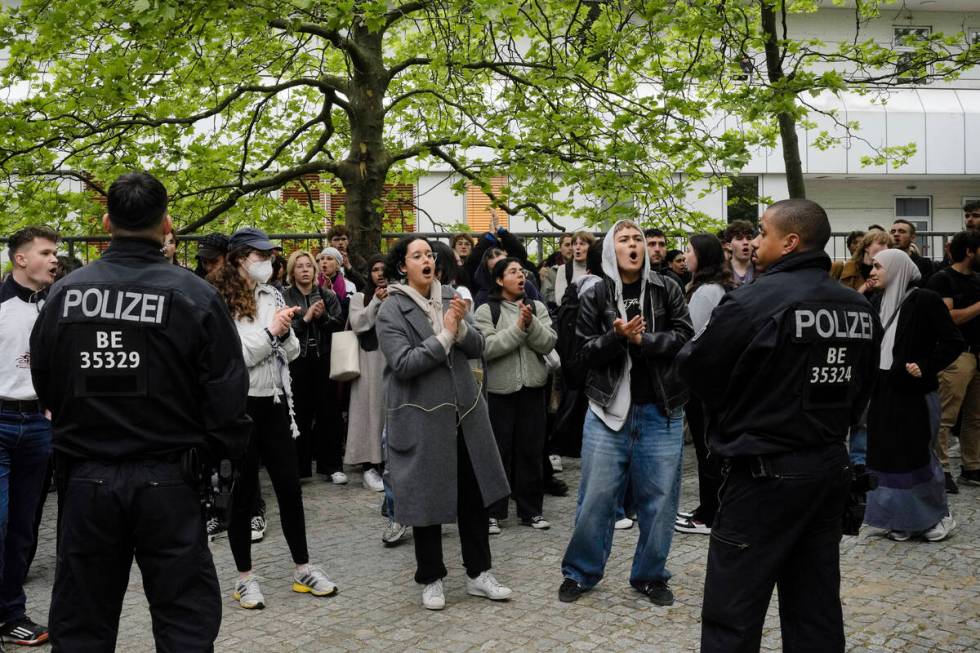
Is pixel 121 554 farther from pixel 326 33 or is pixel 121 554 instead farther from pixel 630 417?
pixel 326 33

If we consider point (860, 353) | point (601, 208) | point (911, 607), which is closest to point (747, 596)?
point (860, 353)

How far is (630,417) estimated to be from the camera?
5801 mm

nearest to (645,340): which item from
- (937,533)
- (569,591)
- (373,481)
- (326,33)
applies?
(569,591)

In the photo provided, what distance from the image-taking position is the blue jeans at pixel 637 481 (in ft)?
18.9

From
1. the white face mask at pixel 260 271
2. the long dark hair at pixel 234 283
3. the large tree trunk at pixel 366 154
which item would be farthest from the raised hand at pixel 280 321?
the large tree trunk at pixel 366 154

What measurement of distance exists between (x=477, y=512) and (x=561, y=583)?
0.74m

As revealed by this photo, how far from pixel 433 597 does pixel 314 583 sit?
2.60 feet

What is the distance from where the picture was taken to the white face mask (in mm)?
5984

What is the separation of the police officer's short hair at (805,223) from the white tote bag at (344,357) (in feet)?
16.8

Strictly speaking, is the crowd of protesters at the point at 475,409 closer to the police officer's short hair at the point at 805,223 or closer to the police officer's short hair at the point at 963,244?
the police officer's short hair at the point at 805,223

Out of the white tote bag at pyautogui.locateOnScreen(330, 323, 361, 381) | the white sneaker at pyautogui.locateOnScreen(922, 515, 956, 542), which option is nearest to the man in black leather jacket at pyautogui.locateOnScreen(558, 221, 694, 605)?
A: the white sneaker at pyautogui.locateOnScreen(922, 515, 956, 542)

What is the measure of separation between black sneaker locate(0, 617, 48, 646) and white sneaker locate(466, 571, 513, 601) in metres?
2.38

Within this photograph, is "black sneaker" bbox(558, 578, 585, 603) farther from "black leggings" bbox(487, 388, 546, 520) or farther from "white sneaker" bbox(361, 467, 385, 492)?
"white sneaker" bbox(361, 467, 385, 492)

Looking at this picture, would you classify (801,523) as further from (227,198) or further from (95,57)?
(227,198)
